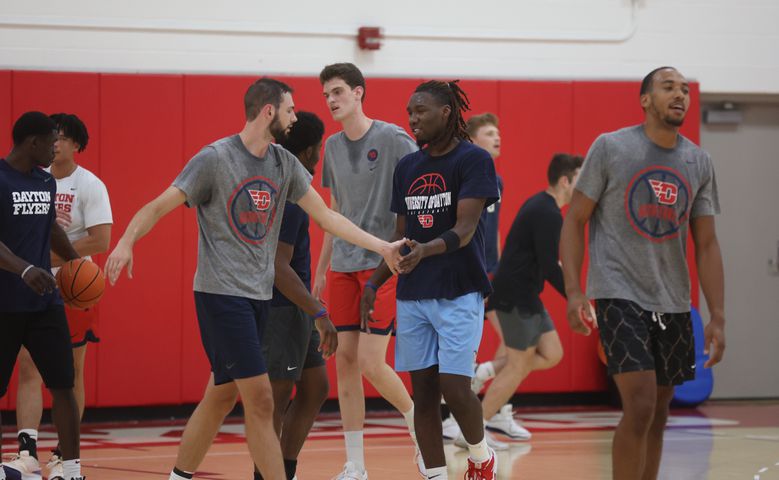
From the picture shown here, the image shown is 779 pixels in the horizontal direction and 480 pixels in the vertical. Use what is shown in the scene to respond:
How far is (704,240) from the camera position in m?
5.23

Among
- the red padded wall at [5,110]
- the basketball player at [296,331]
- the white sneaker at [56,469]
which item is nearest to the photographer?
the basketball player at [296,331]

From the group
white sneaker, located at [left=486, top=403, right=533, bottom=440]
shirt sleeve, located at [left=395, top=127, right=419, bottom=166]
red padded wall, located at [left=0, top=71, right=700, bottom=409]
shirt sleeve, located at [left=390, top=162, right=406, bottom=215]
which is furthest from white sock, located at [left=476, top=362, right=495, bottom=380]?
shirt sleeve, located at [left=390, top=162, right=406, bottom=215]

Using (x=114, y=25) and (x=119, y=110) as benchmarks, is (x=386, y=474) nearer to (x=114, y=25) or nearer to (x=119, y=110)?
(x=119, y=110)

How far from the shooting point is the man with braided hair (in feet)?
17.3

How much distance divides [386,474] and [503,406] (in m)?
2.08

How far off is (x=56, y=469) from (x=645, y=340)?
3.65 m

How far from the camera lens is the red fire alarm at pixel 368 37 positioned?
34.9 ft

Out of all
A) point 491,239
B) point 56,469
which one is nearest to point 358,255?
point 56,469

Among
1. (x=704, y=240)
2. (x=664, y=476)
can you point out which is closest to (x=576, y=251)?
(x=704, y=240)

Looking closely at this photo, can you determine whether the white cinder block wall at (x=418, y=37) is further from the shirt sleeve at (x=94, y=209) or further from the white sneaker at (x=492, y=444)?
the white sneaker at (x=492, y=444)

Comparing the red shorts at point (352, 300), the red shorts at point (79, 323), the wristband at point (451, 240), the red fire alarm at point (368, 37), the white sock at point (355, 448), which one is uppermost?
the red fire alarm at point (368, 37)

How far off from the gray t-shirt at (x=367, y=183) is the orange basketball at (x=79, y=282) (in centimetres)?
138

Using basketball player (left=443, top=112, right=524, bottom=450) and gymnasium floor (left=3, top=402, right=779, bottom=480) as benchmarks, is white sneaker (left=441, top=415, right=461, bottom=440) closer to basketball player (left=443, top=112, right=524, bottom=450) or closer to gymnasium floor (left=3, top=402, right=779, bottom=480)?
basketball player (left=443, top=112, right=524, bottom=450)

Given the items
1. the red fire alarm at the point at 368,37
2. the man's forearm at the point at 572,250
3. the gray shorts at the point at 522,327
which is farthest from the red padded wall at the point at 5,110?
the man's forearm at the point at 572,250
